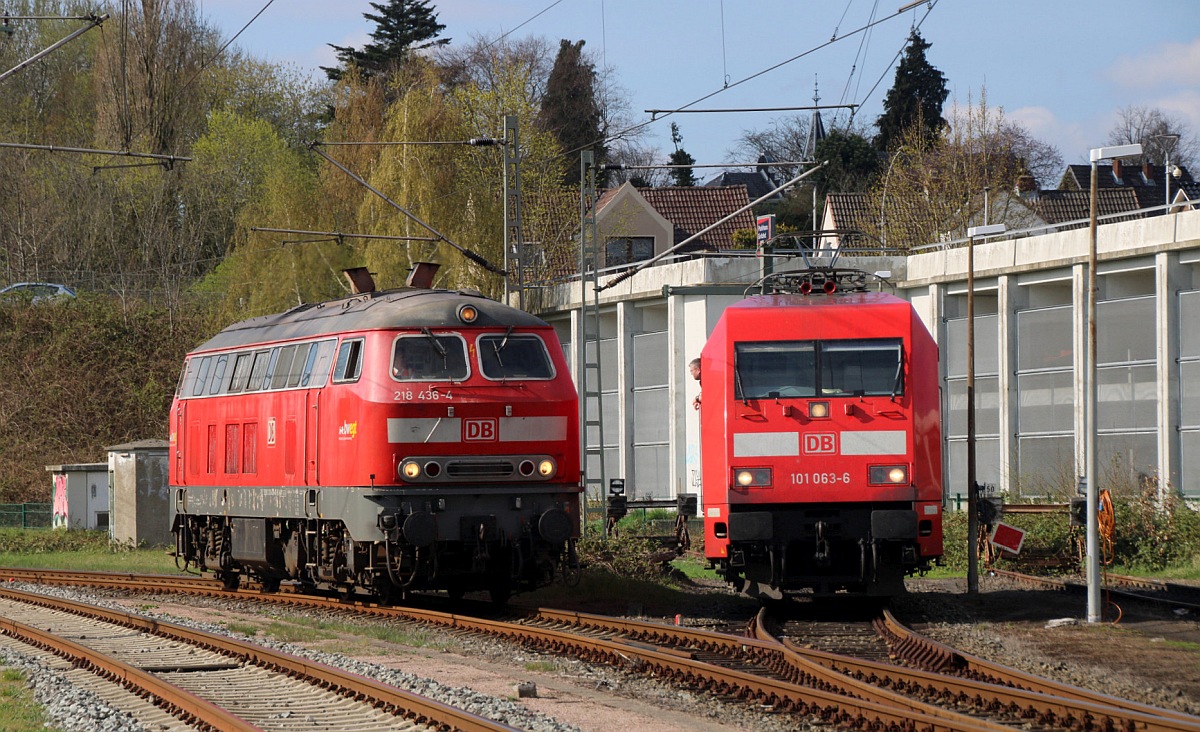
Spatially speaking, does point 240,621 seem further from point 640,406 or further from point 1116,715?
point 640,406

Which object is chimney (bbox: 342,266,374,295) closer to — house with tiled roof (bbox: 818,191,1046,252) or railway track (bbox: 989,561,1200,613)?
railway track (bbox: 989,561,1200,613)

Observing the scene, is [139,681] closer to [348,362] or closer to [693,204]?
[348,362]

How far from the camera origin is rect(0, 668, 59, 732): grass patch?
9383mm

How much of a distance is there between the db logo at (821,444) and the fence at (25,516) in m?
28.0

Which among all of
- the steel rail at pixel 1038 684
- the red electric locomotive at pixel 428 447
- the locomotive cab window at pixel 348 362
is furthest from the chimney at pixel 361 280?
the steel rail at pixel 1038 684

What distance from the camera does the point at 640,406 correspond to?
38.5 m

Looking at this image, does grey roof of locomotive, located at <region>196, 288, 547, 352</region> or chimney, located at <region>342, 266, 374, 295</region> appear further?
chimney, located at <region>342, 266, 374, 295</region>

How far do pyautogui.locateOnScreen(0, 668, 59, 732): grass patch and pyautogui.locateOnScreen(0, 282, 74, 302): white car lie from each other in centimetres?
4171

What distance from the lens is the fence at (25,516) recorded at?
3816 centimetres

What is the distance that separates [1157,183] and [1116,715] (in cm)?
8117

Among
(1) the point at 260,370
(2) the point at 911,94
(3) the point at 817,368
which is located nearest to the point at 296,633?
(1) the point at 260,370

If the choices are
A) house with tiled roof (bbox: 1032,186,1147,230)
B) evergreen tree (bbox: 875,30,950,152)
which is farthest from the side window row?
evergreen tree (bbox: 875,30,950,152)

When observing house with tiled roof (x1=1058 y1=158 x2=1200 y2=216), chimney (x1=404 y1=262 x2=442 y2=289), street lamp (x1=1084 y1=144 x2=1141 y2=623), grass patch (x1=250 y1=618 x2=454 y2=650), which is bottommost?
grass patch (x1=250 y1=618 x2=454 y2=650)

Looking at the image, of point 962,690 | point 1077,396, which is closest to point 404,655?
point 962,690
